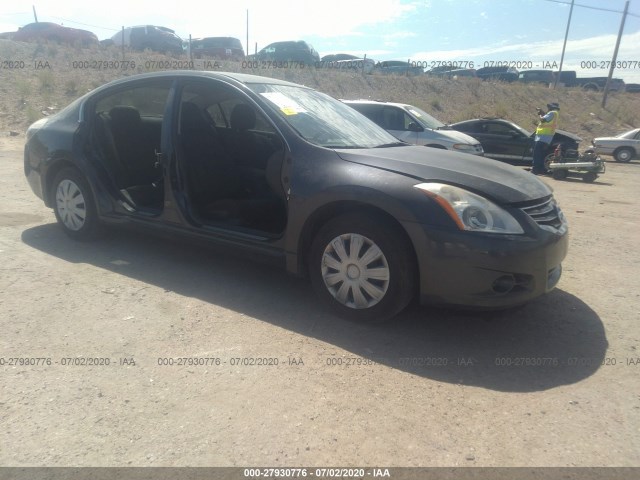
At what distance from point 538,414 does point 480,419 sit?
31 centimetres

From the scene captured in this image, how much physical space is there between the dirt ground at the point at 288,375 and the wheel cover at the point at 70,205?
22.0 inches

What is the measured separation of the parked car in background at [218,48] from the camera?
84.3 feet

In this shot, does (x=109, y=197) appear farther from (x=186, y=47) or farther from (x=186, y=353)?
(x=186, y=47)

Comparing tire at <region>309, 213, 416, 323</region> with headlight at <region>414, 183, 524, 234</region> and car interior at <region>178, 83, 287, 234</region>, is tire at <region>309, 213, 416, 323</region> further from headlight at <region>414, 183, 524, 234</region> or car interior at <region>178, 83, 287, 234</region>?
car interior at <region>178, 83, 287, 234</region>

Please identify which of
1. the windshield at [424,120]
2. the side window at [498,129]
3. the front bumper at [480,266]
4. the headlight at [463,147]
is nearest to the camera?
the front bumper at [480,266]

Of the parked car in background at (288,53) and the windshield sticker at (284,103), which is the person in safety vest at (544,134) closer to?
the windshield sticker at (284,103)

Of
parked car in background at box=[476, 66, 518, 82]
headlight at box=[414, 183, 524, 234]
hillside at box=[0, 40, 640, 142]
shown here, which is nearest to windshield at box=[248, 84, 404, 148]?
headlight at box=[414, 183, 524, 234]

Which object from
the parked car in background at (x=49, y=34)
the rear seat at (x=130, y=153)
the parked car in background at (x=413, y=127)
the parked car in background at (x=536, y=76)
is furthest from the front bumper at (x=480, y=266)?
the parked car in background at (x=536, y=76)

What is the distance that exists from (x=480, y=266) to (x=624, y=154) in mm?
18252

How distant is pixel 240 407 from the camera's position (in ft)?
8.34

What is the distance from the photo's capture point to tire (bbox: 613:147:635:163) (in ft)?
58.7

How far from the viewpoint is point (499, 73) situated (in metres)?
37.7

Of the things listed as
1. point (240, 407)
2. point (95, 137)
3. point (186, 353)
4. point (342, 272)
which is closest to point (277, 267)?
point (342, 272)

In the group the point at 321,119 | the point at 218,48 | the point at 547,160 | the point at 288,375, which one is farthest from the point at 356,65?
the point at 288,375
